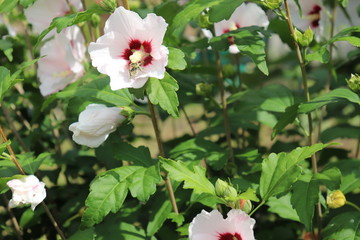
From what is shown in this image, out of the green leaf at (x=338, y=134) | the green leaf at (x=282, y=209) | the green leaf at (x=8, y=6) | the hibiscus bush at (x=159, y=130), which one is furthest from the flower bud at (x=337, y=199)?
the green leaf at (x=8, y=6)

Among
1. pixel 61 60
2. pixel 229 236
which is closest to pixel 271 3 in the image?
pixel 229 236

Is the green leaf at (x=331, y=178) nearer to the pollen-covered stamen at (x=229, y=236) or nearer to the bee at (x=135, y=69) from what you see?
the pollen-covered stamen at (x=229, y=236)

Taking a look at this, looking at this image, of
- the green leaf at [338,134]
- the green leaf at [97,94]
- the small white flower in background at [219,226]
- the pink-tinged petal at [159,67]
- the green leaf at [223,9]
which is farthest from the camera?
the green leaf at [338,134]

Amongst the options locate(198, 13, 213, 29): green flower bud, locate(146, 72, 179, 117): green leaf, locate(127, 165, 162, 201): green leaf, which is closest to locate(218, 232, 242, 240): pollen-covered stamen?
locate(127, 165, 162, 201): green leaf

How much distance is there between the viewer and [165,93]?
1459mm

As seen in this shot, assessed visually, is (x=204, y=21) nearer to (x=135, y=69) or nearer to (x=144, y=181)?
(x=135, y=69)

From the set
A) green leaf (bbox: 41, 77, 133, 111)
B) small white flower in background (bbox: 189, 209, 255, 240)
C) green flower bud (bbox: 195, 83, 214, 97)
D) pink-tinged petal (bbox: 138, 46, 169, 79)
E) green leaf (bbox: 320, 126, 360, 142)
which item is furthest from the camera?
green leaf (bbox: 320, 126, 360, 142)

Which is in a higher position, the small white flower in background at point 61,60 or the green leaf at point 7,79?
the green leaf at point 7,79

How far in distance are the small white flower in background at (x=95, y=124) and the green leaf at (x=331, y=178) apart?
60 cm

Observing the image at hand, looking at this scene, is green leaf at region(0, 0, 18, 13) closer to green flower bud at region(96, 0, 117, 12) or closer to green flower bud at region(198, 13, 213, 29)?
green flower bud at region(96, 0, 117, 12)

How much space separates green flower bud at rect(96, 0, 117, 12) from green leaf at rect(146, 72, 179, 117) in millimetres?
226

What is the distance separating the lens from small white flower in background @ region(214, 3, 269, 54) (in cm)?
207

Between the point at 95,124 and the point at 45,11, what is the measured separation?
71 cm

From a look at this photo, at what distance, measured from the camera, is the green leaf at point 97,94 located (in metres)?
1.68
